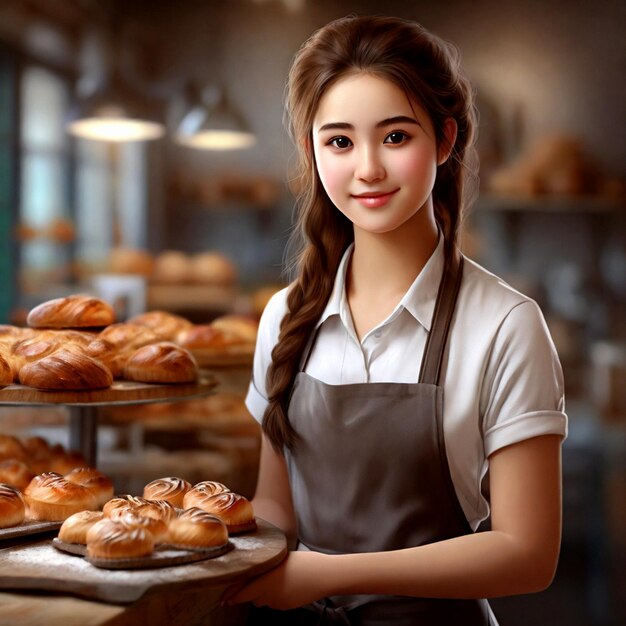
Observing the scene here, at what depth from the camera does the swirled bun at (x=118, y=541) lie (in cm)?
126

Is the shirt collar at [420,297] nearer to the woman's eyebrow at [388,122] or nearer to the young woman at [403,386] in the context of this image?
the young woman at [403,386]

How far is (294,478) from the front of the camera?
1.64 m

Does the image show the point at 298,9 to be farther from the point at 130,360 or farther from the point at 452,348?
the point at 452,348

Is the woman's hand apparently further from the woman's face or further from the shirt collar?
the woman's face

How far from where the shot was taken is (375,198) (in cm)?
148

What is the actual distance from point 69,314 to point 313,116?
2.19 ft

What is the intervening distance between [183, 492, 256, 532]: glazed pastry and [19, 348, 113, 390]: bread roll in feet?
1.14

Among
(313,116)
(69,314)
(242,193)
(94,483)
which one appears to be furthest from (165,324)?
(242,193)

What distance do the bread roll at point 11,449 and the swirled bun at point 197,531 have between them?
0.66m

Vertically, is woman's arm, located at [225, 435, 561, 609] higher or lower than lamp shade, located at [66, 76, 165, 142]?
lower

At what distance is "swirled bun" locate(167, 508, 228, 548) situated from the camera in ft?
4.29

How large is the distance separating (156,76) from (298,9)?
0.72 metres

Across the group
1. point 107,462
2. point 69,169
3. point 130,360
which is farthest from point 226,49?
point 130,360

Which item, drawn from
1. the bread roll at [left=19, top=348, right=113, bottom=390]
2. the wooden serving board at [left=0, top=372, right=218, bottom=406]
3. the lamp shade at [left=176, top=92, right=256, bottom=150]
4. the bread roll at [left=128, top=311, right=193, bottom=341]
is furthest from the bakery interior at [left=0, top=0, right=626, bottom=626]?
the bread roll at [left=19, top=348, right=113, bottom=390]
